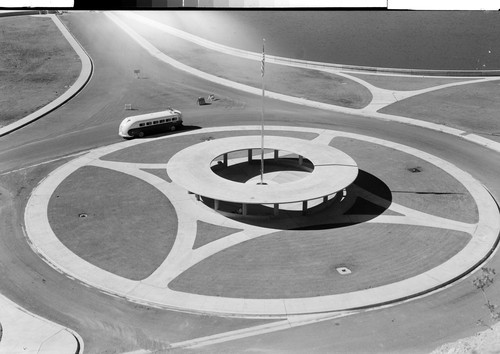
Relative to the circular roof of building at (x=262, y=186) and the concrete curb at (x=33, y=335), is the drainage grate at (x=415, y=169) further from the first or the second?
the concrete curb at (x=33, y=335)

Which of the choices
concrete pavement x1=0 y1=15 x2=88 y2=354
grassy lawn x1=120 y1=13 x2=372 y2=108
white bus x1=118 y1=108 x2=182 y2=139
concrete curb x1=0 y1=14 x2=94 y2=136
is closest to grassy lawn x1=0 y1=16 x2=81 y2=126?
concrete curb x1=0 y1=14 x2=94 y2=136

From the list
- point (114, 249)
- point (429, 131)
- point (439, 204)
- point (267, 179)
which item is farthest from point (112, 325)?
point (429, 131)

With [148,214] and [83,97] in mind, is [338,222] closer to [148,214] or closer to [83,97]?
[148,214]

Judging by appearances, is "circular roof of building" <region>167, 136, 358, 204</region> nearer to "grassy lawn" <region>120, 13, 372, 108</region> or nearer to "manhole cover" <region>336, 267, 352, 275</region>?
"manhole cover" <region>336, 267, 352, 275</region>

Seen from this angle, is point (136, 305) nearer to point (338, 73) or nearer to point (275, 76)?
point (275, 76)

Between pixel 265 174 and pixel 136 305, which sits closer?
pixel 136 305

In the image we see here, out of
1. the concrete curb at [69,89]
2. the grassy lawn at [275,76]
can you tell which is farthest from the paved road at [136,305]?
the grassy lawn at [275,76]

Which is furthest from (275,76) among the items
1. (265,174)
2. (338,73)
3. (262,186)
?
(262,186)
